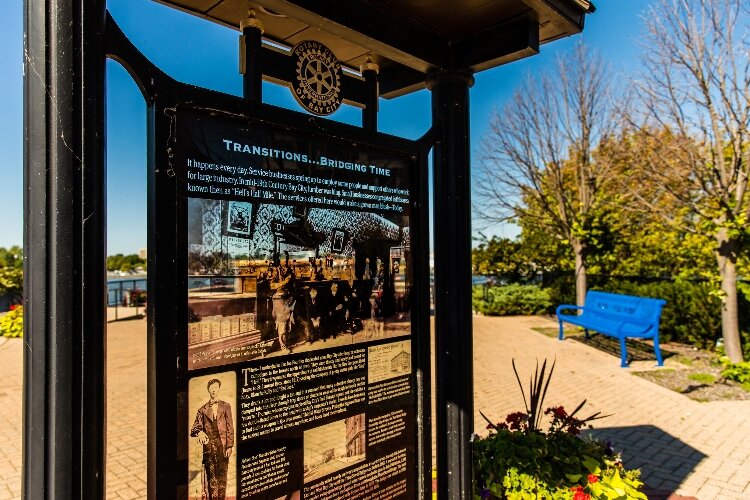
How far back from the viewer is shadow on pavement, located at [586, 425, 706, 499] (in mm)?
3888

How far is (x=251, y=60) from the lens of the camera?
198cm

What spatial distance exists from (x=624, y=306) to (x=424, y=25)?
835cm

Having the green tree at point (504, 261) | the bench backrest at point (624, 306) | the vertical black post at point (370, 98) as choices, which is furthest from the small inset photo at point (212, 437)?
the green tree at point (504, 261)

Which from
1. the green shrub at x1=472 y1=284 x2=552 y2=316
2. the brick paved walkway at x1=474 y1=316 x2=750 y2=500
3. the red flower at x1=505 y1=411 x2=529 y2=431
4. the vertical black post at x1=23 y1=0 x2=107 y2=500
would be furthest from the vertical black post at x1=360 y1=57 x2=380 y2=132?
the green shrub at x1=472 y1=284 x2=552 y2=316

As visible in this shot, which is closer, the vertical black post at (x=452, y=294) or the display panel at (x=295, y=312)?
the display panel at (x=295, y=312)

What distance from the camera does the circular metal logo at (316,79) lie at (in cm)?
213

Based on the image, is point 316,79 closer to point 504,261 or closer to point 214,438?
point 214,438

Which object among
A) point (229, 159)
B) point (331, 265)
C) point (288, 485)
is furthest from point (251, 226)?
point (288, 485)

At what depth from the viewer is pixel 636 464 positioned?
13.8ft

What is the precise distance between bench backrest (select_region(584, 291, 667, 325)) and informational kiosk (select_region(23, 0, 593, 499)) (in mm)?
6781

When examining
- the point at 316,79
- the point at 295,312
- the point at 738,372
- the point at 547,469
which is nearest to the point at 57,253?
the point at 295,312

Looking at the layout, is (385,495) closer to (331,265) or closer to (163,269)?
(331,265)

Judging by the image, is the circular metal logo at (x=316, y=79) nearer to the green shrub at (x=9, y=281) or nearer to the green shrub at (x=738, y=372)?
the green shrub at (x=738, y=372)

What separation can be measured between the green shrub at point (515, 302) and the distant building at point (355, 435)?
499 inches
